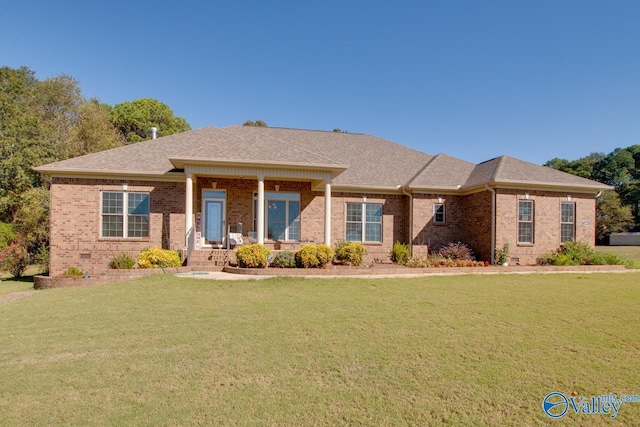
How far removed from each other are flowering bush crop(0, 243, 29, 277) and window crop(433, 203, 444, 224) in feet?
60.6

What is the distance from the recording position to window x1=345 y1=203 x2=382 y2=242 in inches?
675

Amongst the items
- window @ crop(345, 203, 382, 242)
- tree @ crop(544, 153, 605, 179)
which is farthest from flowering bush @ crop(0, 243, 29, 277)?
tree @ crop(544, 153, 605, 179)

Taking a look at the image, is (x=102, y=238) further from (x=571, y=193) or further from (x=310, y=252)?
(x=571, y=193)

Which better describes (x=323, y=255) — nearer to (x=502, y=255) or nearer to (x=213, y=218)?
(x=213, y=218)

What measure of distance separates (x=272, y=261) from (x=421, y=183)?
7726 mm

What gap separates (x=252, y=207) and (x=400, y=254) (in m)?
6.56

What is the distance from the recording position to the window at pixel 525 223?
52.3 ft

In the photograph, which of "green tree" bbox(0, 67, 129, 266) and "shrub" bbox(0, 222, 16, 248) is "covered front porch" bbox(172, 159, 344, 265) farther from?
"shrub" bbox(0, 222, 16, 248)

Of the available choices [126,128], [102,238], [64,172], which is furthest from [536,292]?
[126,128]

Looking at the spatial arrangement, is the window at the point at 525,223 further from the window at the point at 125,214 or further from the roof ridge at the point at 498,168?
the window at the point at 125,214

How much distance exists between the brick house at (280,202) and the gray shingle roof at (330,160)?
0.07 m

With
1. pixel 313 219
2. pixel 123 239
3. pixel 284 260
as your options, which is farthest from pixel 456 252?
pixel 123 239
